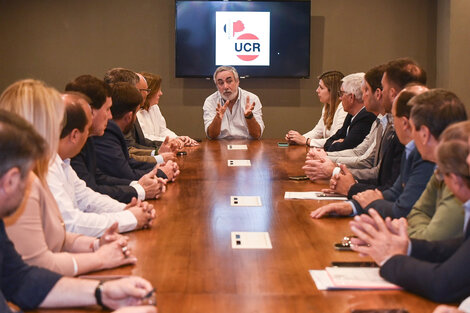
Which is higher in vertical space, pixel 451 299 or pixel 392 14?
pixel 392 14

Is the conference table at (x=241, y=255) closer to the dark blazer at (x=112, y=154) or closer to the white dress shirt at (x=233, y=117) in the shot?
the dark blazer at (x=112, y=154)

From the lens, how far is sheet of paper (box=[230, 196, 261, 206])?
10.7 ft

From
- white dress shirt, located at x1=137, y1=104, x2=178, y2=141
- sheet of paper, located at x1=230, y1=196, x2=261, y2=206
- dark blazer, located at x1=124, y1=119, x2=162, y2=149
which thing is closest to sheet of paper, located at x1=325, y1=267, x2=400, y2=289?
sheet of paper, located at x1=230, y1=196, x2=261, y2=206

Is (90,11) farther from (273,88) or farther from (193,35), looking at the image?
(273,88)

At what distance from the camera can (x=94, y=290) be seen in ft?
5.78

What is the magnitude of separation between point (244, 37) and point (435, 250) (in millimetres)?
6596

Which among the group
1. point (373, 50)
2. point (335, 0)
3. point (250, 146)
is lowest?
point (250, 146)

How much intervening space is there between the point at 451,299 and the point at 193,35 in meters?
6.95

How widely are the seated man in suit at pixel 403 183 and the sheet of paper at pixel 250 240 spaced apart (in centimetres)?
42

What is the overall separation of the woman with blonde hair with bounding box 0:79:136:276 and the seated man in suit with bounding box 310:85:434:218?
1146 millimetres

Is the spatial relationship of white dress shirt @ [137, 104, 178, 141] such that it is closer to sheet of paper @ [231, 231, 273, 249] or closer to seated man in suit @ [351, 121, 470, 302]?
sheet of paper @ [231, 231, 273, 249]

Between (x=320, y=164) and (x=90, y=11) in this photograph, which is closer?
(x=320, y=164)

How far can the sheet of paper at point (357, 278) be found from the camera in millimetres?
1900

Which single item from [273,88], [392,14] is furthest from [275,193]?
[392,14]
